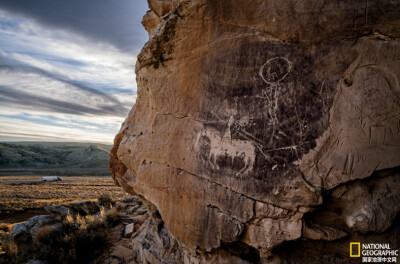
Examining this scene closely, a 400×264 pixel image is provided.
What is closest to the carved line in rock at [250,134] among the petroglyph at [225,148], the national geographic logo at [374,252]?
the petroglyph at [225,148]

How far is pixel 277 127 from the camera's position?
3006 millimetres

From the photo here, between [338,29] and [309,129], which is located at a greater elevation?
[338,29]

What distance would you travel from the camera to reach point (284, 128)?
2.96m

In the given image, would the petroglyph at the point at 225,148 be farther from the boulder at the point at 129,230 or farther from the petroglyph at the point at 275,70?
the boulder at the point at 129,230

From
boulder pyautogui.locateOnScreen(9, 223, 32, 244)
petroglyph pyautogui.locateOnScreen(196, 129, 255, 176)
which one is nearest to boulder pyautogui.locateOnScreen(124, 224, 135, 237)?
boulder pyautogui.locateOnScreen(9, 223, 32, 244)

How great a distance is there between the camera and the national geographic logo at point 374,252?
105 inches

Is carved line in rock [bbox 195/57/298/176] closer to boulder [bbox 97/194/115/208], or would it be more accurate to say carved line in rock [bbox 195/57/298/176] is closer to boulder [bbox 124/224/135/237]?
boulder [bbox 124/224/135/237]

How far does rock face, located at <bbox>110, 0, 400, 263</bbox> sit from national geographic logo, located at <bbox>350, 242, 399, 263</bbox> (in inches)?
3.9

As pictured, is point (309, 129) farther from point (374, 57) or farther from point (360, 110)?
point (374, 57)

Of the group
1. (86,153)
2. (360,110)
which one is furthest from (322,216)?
(86,153)

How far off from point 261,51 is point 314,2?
904mm

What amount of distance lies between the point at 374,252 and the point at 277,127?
2.09 m

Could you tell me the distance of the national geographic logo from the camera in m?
2.66

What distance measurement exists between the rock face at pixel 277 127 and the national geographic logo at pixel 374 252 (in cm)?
10
